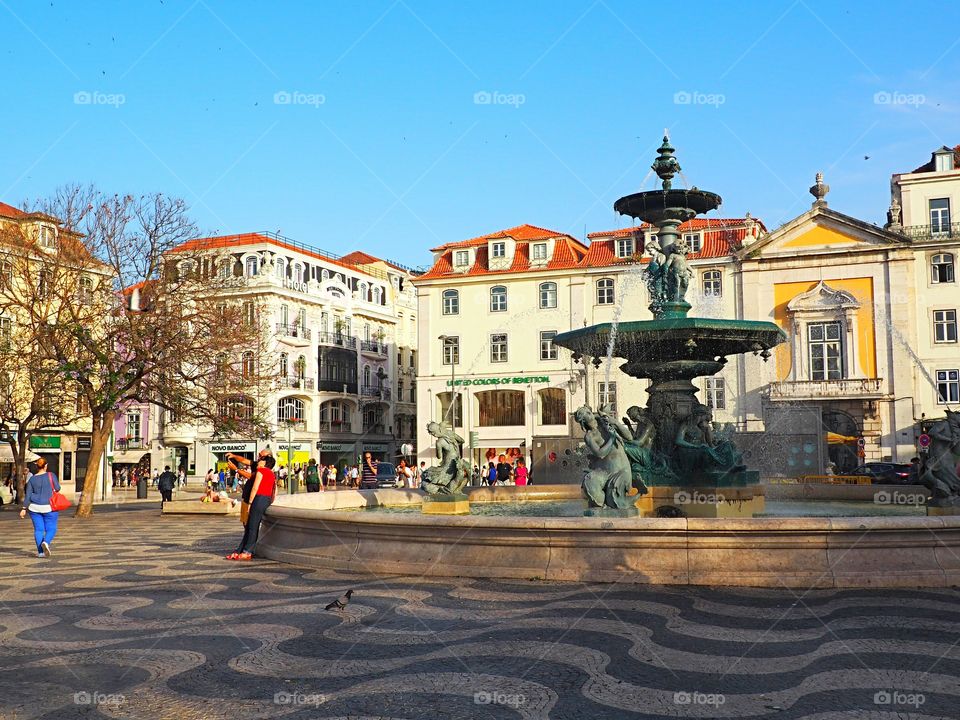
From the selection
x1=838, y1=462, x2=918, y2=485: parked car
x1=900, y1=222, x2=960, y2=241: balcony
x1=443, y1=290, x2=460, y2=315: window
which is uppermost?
x1=900, y1=222, x2=960, y2=241: balcony

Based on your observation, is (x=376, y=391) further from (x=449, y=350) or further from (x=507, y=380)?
(x=507, y=380)

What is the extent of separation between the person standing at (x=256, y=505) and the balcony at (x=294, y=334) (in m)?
43.2

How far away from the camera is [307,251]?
58938mm

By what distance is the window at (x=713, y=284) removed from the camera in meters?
45.2

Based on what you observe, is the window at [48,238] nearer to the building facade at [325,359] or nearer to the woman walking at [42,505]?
the woman walking at [42,505]

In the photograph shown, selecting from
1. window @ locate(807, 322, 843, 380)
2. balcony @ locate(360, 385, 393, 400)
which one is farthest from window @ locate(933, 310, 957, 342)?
balcony @ locate(360, 385, 393, 400)

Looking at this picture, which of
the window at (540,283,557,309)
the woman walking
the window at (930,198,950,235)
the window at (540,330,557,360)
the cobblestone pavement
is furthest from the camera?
the window at (540,283,557,309)

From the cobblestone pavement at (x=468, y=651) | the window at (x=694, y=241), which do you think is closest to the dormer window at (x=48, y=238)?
the cobblestone pavement at (x=468, y=651)

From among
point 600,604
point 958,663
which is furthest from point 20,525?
point 958,663

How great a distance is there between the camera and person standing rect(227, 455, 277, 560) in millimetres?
11719

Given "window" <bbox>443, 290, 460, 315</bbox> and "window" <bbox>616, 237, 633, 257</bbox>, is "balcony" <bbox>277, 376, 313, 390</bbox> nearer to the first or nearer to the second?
"window" <bbox>443, 290, 460, 315</bbox>

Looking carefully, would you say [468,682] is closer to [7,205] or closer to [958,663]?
[958,663]

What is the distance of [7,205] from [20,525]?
3106cm

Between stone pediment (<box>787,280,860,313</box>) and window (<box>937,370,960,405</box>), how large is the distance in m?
4.66
